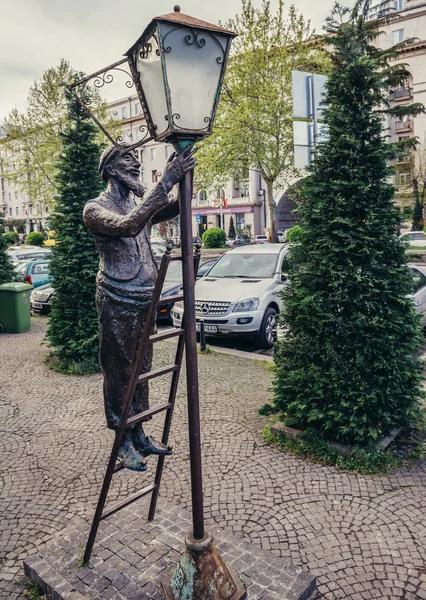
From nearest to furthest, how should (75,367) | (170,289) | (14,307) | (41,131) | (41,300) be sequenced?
(75,367) → (14,307) → (170,289) → (41,300) → (41,131)

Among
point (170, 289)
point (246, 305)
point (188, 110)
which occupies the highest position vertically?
point (188, 110)

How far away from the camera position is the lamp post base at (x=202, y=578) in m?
2.77

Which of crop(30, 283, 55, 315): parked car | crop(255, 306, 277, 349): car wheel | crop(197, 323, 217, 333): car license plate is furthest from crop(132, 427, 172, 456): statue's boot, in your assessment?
crop(30, 283, 55, 315): parked car

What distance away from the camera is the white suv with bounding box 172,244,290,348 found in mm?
9414

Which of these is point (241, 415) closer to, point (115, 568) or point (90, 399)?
point (90, 399)

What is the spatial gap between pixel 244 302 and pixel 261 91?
17198mm

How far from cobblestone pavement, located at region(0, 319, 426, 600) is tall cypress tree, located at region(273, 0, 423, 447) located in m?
0.61

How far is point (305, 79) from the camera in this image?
827 cm

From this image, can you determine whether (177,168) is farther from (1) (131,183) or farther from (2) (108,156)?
(2) (108,156)

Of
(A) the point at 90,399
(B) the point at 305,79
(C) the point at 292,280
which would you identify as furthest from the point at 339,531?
(B) the point at 305,79

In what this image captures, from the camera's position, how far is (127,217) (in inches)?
109

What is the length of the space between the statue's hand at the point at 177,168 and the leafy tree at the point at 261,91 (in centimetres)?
2212

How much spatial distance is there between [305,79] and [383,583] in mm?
7730

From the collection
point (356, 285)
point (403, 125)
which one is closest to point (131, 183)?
point (356, 285)
